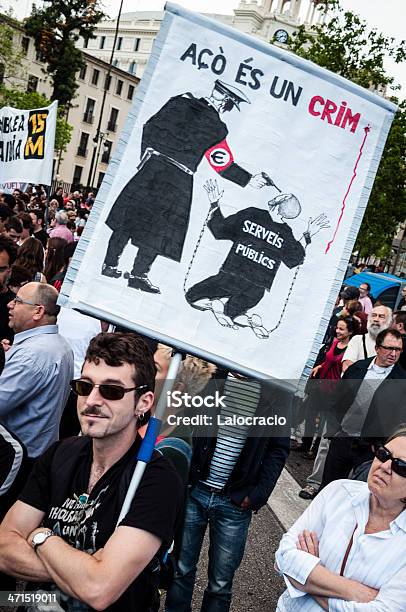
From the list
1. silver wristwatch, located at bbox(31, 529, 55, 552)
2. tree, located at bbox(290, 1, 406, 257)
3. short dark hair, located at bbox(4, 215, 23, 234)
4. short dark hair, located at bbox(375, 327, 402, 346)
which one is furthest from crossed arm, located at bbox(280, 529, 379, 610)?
tree, located at bbox(290, 1, 406, 257)

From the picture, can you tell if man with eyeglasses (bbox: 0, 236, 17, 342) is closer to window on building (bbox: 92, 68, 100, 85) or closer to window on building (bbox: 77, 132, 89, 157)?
window on building (bbox: 77, 132, 89, 157)

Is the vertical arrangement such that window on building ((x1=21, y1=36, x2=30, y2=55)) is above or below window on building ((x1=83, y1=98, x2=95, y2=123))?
above

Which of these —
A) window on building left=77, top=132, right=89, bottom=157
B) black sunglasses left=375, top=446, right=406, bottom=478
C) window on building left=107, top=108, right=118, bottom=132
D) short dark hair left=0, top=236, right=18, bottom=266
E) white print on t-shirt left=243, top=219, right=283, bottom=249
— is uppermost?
window on building left=107, top=108, right=118, bottom=132

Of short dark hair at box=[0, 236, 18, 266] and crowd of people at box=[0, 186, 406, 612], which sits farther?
short dark hair at box=[0, 236, 18, 266]

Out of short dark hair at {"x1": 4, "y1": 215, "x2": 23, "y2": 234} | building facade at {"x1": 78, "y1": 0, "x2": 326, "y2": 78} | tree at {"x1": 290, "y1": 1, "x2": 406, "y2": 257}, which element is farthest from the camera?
building facade at {"x1": 78, "y1": 0, "x2": 326, "y2": 78}

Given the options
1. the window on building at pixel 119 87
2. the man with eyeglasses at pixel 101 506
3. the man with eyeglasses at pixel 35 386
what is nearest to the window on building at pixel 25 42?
the window on building at pixel 119 87

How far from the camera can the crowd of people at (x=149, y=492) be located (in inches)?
88.4

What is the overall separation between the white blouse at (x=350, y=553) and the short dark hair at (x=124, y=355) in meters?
0.88

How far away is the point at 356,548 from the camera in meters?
2.62

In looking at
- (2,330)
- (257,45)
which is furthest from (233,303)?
(2,330)

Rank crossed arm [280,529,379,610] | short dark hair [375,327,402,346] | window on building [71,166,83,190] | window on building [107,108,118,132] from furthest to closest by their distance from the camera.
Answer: window on building [107,108,118,132] < window on building [71,166,83,190] < short dark hair [375,327,402,346] < crossed arm [280,529,379,610]

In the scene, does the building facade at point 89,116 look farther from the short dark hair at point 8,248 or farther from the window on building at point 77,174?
the short dark hair at point 8,248

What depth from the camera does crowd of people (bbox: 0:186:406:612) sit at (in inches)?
88.4

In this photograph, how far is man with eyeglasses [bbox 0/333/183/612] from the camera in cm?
216
